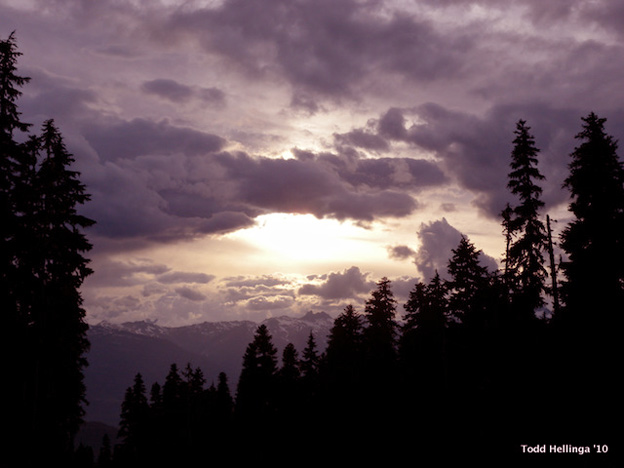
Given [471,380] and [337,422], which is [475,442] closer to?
[471,380]

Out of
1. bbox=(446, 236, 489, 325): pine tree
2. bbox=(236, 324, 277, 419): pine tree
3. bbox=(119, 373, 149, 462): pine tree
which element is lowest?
bbox=(119, 373, 149, 462): pine tree

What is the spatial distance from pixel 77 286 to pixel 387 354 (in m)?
31.3

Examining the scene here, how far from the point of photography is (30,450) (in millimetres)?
21859

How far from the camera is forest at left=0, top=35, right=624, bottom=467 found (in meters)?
22.8

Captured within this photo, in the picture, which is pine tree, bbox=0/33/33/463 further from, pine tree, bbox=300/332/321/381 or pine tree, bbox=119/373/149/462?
pine tree, bbox=119/373/149/462

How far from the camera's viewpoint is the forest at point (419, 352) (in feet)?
74.8

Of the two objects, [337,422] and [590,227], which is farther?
[337,422]

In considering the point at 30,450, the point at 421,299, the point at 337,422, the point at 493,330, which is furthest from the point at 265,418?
the point at 30,450

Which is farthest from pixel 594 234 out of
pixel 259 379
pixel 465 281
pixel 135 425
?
pixel 135 425

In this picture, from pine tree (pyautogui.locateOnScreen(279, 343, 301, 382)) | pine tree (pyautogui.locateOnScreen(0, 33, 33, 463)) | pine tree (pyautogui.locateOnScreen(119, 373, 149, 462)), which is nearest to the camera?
pine tree (pyautogui.locateOnScreen(0, 33, 33, 463))

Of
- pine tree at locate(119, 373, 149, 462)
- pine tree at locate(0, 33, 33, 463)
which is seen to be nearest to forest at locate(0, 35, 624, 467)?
pine tree at locate(0, 33, 33, 463)

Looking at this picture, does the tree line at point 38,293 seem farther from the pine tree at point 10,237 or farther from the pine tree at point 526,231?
the pine tree at point 526,231

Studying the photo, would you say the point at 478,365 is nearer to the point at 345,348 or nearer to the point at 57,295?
the point at 345,348

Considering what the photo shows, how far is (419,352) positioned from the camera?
48188 mm
